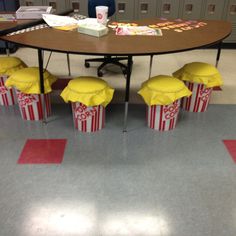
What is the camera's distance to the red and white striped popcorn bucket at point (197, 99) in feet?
8.03

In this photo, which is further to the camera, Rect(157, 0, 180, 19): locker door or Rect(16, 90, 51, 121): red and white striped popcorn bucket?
Rect(157, 0, 180, 19): locker door

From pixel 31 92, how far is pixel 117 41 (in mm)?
780

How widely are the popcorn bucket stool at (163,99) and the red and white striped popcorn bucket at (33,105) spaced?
81cm

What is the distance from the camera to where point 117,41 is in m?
1.99

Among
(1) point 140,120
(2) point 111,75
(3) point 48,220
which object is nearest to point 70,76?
(2) point 111,75

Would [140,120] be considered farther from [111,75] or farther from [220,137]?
[111,75]

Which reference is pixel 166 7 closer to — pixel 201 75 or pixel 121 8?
pixel 121 8

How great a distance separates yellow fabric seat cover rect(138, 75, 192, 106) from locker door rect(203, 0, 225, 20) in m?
2.38

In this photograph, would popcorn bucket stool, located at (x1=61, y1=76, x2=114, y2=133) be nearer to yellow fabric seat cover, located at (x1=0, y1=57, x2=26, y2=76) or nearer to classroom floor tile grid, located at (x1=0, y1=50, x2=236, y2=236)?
classroom floor tile grid, located at (x1=0, y1=50, x2=236, y2=236)

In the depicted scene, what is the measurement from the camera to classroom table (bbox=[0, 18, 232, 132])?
5.97 ft

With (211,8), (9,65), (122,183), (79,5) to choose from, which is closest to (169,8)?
(211,8)

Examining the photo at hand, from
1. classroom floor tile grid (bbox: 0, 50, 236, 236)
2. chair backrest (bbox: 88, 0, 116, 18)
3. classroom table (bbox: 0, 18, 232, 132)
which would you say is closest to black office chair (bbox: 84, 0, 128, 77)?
chair backrest (bbox: 88, 0, 116, 18)

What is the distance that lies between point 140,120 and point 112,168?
2.29ft

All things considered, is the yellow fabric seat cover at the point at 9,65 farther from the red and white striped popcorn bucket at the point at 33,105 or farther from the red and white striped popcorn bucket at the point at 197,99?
the red and white striped popcorn bucket at the point at 197,99
